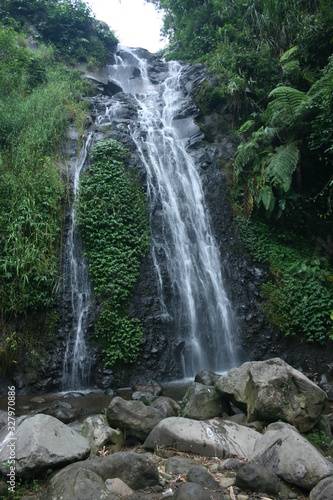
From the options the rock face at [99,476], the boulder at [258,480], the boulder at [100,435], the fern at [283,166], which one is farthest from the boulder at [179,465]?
the fern at [283,166]

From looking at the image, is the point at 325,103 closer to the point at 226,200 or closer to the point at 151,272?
the point at 226,200

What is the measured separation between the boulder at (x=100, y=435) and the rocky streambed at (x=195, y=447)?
0.01 meters

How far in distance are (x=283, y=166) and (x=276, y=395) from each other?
642cm

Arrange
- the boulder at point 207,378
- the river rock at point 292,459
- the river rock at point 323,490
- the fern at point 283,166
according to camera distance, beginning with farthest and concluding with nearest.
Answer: the fern at point 283,166, the boulder at point 207,378, the river rock at point 292,459, the river rock at point 323,490

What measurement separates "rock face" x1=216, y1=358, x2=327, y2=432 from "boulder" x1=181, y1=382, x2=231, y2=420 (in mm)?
161

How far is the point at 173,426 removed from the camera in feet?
13.4

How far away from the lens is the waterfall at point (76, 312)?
23.3 feet

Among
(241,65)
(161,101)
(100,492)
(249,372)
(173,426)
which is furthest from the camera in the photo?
(161,101)

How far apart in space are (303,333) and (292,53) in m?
8.86

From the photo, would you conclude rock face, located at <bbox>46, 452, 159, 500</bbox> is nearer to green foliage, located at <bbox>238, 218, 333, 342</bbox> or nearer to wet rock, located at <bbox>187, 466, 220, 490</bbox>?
wet rock, located at <bbox>187, 466, 220, 490</bbox>

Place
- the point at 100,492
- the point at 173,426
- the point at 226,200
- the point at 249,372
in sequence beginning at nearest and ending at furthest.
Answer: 1. the point at 100,492
2. the point at 173,426
3. the point at 249,372
4. the point at 226,200

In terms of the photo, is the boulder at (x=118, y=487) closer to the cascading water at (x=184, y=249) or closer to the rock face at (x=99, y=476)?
the rock face at (x=99, y=476)

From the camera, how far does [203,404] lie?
4973 mm

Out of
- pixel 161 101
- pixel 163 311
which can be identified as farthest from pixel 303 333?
pixel 161 101
